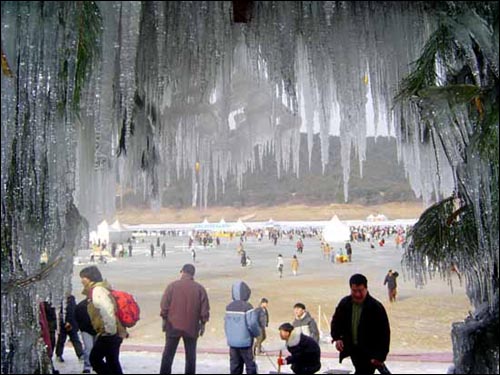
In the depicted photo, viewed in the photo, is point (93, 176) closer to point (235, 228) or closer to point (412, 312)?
point (412, 312)

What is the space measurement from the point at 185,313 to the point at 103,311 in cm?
82

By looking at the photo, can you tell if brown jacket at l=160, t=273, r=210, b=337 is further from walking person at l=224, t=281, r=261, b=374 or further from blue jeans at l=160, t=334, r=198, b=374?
walking person at l=224, t=281, r=261, b=374

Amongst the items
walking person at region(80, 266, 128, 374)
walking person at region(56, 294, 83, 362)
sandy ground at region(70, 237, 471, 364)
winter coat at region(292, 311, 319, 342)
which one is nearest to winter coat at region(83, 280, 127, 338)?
walking person at region(80, 266, 128, 374)

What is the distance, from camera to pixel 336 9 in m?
2.83

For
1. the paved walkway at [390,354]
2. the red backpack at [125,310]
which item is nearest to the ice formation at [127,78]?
the red backpack at [125,310]

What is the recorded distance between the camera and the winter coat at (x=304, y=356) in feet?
14.2

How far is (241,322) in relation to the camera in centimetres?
481

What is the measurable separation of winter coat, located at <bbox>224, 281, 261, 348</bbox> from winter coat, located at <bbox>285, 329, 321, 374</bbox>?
510 mm

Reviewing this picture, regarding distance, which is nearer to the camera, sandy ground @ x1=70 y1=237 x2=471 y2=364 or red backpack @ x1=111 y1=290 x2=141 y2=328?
red backpack @ x1=111 y1=290 x2=141 y2=328

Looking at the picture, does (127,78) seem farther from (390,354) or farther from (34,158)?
(390,354)

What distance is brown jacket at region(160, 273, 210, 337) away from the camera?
4.80 meters

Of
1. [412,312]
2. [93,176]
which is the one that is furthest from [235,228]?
[93,176]

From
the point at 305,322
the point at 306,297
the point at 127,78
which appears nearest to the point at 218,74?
the point at 127,78

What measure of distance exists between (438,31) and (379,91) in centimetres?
106
